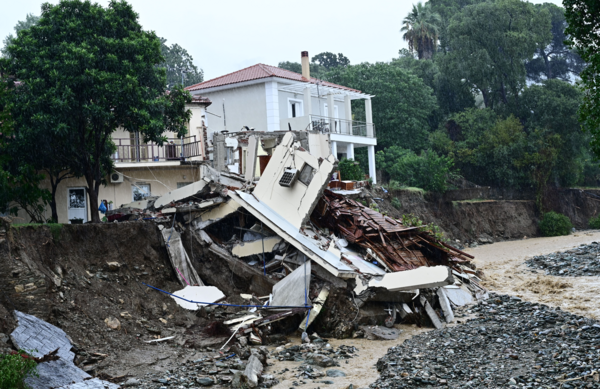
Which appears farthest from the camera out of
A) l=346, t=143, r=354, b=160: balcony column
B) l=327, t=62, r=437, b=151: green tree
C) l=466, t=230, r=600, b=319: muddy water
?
l=327, t=62, r=437, b=151: green tree

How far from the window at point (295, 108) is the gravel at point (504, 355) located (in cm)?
2049

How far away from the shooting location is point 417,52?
59.0 meters

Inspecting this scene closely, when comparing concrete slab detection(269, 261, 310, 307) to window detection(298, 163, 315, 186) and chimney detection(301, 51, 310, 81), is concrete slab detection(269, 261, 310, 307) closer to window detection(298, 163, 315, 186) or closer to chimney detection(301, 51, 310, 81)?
window detection(298, 163, 315, 186)

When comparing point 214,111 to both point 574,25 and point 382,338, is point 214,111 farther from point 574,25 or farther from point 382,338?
point 574,25

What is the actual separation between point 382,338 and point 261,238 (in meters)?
5.35

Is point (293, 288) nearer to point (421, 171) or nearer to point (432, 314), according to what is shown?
point (432, 314)

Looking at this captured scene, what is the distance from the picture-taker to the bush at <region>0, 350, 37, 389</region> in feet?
27.8

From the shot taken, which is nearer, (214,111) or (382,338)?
(382,338)

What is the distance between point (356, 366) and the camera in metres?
12.0

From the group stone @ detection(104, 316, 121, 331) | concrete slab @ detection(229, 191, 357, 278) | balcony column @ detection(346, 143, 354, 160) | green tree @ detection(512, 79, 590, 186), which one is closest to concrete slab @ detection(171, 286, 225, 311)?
stone @ detection(104, 316, 121, 331)

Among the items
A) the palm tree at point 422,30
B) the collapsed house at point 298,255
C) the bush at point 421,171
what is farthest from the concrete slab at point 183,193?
the palm tree at point 422,30

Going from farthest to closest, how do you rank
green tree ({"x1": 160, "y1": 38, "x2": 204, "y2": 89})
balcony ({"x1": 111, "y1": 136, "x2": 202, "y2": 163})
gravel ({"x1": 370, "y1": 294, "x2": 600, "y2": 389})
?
green tree ({"x1": 160, "y1": 38, "x2": 204, "y2": 89})
balcony ({"x1": 111, "y1": 136, "x2": 202, "y2": 163})
gravel ({"x1": 370, "y1": 294, "x2": 600, "y2": 389})

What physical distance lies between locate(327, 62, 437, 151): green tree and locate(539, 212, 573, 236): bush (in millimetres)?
10569

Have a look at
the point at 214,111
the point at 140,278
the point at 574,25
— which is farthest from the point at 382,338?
the point at 214,111
